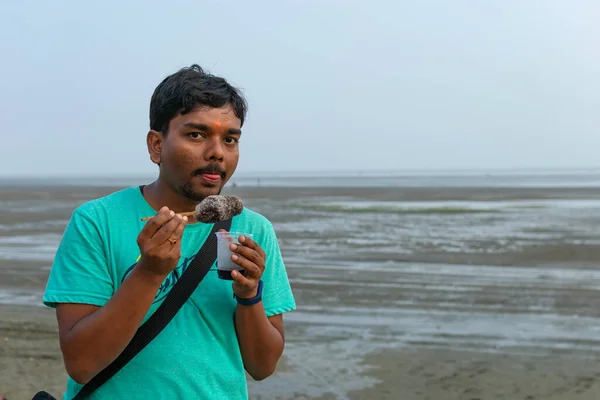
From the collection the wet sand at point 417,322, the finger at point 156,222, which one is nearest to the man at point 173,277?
the finger at point 156,222

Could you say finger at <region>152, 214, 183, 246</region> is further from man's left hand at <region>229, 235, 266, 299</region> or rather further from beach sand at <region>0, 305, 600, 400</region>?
beach sand at <region>0, 305, 600, 400</region>

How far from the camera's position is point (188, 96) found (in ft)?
7.88

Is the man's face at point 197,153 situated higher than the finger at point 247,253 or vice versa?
the man's face at point 197,153

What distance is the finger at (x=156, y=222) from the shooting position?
2.08 metres

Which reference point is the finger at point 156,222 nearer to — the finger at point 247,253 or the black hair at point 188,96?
the finger at point 247,253

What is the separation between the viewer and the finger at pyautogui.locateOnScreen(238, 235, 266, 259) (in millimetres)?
2219

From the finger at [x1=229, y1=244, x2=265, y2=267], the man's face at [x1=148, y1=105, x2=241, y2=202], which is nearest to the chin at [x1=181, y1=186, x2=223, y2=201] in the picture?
the man's face at [x1=148, y1=105, x2=241, y2=202]

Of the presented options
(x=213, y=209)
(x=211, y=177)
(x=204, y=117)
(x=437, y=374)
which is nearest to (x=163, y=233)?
(x=213, y=209)

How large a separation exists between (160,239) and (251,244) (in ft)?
0.96

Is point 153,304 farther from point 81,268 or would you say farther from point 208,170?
point 208,170

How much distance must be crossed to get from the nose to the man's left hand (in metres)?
0.31

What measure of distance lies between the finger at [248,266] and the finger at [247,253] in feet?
0.04

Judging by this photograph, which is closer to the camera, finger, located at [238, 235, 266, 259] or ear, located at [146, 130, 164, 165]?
finger, located at [238, 235, 266, 259]

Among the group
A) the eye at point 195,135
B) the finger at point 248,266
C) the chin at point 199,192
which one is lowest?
the finger at point 248,266
